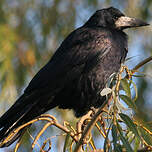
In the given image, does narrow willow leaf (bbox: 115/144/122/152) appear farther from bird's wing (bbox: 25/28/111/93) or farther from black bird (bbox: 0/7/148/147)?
bird's wing (bbox: 25/28/111/93)

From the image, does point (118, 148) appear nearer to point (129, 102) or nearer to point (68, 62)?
point (129, 102)

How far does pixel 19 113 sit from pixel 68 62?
686 millimetres

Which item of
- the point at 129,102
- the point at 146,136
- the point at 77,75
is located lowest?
the point at 77,75

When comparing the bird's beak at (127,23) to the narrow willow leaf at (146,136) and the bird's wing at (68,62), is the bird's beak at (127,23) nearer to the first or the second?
the bird's wing at (68,62)

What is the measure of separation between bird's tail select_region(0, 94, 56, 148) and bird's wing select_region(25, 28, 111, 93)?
0.38ft

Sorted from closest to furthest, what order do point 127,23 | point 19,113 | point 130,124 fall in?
point 130,124
point 19,113
point 127,23

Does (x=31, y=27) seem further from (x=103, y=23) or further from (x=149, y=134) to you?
(x=149, y=134)

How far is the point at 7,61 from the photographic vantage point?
407cm

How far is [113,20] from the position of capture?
3.99 m

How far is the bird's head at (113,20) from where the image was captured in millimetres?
3934

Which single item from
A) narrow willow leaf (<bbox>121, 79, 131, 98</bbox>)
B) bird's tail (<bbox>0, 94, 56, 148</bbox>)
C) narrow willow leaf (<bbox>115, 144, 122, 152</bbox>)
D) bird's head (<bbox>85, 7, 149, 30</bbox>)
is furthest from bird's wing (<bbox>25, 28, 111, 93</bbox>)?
narrow willow leaf (<bbox>115, 144, 122, 152</bbox>)

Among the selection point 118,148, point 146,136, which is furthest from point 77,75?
Result: point 118,148

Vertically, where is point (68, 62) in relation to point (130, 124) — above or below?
below

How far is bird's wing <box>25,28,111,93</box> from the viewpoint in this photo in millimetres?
3334
